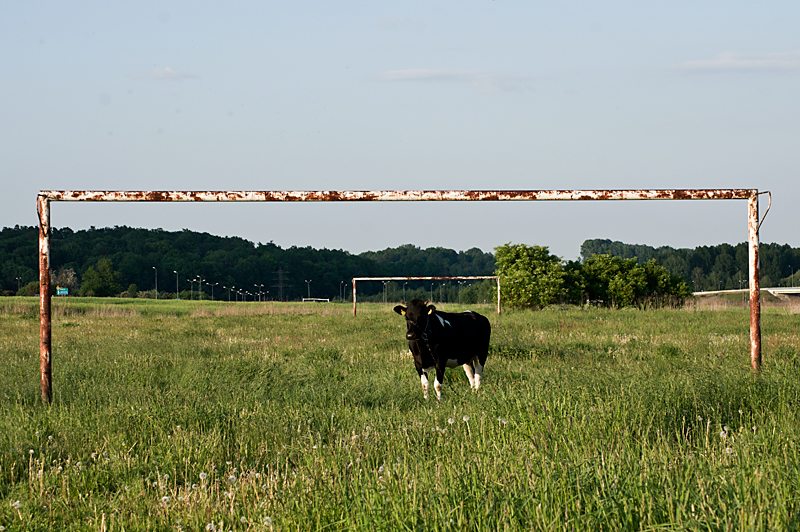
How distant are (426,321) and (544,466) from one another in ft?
18.6

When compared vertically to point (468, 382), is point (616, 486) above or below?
above

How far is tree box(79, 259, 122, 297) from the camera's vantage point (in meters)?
127

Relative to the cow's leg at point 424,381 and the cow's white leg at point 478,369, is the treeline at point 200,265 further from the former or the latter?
the cow's leg at point 424,381

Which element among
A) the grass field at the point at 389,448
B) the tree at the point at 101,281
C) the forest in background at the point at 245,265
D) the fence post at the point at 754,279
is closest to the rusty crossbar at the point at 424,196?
the fence post at the point at 754,279

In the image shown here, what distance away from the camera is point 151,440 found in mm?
5562

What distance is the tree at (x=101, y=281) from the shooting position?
127m

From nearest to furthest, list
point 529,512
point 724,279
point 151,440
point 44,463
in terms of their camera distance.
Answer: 1. point 529,512
2. point 44,463
3. point 151,440
4. point 724,279

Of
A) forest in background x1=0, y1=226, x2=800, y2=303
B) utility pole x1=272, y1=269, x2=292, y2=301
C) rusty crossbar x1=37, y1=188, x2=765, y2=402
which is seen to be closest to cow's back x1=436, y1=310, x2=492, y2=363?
rusty crossbar x1=37, y1=188, x2=765, y2=402

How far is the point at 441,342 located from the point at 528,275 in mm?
27418

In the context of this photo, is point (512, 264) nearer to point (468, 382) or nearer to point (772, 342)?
point (772, 342)

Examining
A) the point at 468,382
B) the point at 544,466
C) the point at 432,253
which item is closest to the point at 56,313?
the point at 468,382

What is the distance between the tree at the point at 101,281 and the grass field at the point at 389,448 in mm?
127935

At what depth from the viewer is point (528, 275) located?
35.8m

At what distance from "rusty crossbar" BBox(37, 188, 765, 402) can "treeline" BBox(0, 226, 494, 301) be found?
12614 cm
